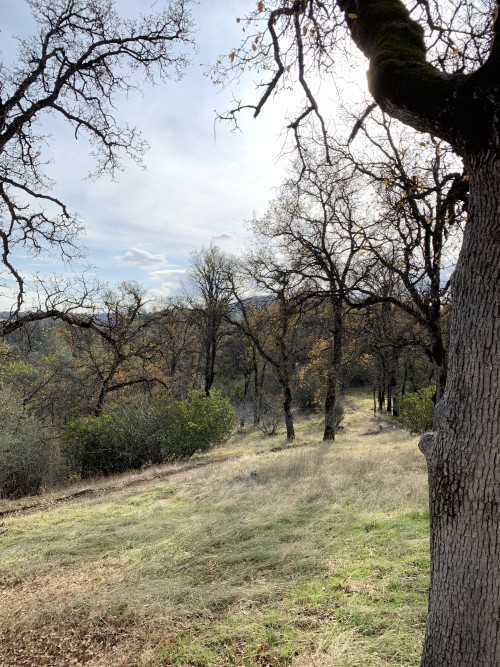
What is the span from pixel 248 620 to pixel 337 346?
1321 cm

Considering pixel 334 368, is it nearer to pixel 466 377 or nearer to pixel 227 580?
pixel 227 580

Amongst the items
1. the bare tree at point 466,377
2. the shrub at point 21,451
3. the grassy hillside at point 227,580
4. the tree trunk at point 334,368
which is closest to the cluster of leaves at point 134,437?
the shrub at point 21,451

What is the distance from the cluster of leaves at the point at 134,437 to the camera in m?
14.4

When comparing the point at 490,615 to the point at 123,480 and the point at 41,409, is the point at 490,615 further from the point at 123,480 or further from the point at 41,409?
the point at 41,409

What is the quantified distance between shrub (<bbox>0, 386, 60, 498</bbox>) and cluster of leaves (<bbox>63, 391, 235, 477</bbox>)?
3.56 feet

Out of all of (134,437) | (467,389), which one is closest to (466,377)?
(467,389)

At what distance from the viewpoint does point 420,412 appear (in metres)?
16.1

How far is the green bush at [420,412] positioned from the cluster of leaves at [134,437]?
876cm

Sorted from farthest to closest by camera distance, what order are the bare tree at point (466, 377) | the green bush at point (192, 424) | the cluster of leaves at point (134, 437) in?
the green bush at point (192, 424)
the cluster of leaves at point (134, 437)
the bare tree at point (466, 377)

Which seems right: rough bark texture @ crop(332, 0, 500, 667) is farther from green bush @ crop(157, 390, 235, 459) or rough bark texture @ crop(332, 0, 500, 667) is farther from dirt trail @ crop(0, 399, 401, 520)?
green bush @ crop(157, 390, 235, 459)

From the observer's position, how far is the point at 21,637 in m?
3.67

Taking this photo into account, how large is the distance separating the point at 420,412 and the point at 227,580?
13.9m

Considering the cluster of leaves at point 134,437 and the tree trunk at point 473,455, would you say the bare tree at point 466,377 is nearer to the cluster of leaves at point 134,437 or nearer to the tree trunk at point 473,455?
the tree trunk at point 473,455

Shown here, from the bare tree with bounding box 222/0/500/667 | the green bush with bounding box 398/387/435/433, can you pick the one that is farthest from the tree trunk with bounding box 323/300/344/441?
the bare tree with bounding box 222/0/500/667
